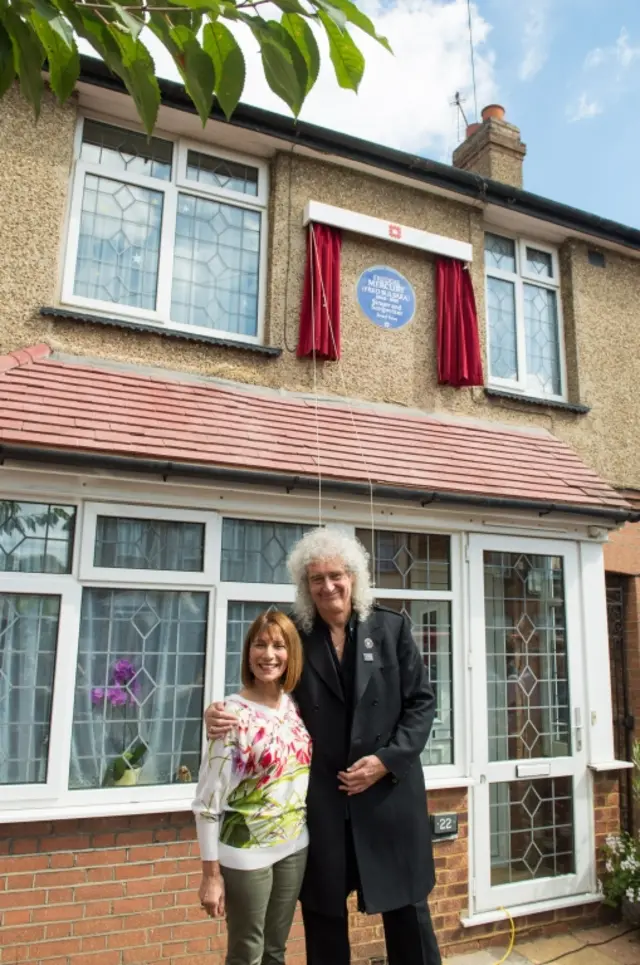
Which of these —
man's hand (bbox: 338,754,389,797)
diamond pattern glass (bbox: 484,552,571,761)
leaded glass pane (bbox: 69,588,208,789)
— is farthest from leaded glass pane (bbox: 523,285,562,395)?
man's hand (bbox: 338,754,389,797)

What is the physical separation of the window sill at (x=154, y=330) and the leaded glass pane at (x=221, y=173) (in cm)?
141

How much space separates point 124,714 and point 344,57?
3861 millimetres

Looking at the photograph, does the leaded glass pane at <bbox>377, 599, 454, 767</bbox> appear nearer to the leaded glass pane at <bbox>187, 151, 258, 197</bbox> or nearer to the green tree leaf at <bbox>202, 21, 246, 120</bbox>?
the leaded glass pane at <bbox>187, 151, 258, 197</bbox>

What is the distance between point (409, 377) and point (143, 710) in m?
3.50

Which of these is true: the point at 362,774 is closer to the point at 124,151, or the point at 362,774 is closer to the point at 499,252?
the point at 124,151

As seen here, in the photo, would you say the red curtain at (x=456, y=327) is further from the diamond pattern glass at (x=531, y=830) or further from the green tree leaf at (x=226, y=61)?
the green tree leaf at (x=226, y=61)

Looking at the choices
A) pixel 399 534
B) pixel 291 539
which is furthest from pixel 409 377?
pixel 291 539

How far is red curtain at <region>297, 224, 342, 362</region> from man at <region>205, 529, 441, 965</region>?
296cm

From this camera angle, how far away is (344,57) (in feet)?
5.11

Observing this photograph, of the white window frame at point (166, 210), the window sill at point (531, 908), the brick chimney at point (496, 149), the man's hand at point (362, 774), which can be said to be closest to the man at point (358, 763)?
the man's hand at point (362, 774)

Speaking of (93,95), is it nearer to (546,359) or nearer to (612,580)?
(546,359)

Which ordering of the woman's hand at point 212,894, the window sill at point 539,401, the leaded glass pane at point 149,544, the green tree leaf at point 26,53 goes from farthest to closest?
the window sill at point 539,401, the leaded glass pane at point 149,544, the woman's hand at point 212,894, the green tree leaf at point 26,53

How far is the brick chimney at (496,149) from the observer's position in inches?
312

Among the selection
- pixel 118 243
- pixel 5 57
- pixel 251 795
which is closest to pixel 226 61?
pixel 5 57
